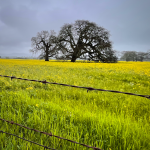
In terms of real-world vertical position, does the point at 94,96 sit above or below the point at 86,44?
below

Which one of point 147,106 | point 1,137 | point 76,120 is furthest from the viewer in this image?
point 147,106

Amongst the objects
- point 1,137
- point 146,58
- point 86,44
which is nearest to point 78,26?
point 86,44

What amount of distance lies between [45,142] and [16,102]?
2.28 metres

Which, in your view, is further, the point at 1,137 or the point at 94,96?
the point at 94,96

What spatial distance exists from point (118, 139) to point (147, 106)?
7.21 feet

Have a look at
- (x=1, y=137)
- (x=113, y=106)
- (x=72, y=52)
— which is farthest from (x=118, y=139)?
(x=72, y=52)

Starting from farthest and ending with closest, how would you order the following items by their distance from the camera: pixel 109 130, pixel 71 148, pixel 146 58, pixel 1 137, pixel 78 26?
1. pixel 146 58
2. pixel 78 26
3. pixel 109 130
4. pixel 1 137
5. pixel 71 148

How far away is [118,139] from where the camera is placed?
2.08 metres

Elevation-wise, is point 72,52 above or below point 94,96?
above

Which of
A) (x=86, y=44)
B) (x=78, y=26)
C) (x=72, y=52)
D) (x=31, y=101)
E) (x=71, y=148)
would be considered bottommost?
(x=71, y=148)

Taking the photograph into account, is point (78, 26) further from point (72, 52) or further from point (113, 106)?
point (113, 106)

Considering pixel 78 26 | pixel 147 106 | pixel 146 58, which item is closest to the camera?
pixel 147 106

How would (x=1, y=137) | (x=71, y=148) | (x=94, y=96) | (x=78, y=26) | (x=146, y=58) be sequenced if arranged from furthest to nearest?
(x=146, y=58) < (x=78, y=26) < (x=94, y=96) < (x=1, y=137) < (x=71, y=148)

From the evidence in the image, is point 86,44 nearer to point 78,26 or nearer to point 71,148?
point 78,26
